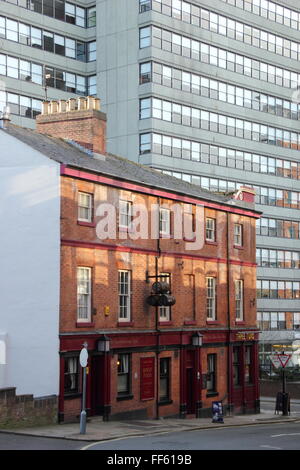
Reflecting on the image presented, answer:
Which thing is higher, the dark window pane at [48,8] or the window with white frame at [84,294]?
the dark window pane at [48,8]

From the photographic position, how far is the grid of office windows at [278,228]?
8294 cm

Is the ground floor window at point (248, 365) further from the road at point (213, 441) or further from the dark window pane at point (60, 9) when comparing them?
the dark window pane at point (60, 9)

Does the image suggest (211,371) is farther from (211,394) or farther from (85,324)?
(85,324)

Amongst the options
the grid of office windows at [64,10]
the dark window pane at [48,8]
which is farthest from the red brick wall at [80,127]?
the dark window pane at [48,8]

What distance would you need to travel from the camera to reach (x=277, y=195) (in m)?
85.7

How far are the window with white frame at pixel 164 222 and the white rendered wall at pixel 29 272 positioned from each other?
807 centimetres

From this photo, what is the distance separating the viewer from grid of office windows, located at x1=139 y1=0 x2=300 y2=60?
246ft

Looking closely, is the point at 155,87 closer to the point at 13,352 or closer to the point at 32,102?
the point at 32,102

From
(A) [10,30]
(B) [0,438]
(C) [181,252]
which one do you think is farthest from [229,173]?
(B) [0,438]

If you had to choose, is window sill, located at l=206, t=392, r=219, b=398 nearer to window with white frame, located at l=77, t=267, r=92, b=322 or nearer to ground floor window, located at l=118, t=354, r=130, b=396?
ground floor window, located at l=118, t=354, r=130, b=396

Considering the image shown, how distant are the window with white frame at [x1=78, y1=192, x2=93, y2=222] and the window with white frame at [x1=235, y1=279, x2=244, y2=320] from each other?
13894 millimetres

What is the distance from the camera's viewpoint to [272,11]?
85.9 meters

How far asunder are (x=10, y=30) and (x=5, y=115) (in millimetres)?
38325

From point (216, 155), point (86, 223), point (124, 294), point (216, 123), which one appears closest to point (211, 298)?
point (124, 294)
